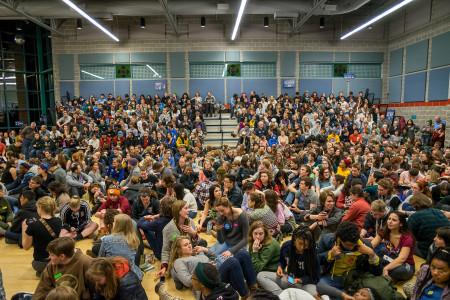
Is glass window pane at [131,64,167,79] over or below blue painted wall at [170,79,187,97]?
over

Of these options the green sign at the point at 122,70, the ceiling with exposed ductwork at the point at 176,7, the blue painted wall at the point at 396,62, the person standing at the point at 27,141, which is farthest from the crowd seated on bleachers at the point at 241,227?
the blue painted wall at the point at 396,62

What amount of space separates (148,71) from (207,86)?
3287 mm

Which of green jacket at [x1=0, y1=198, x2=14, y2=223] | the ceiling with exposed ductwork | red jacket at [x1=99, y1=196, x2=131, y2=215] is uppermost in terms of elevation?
the ceiling with exposed ductwork

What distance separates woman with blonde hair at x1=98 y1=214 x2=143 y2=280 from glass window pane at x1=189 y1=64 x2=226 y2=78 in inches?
592

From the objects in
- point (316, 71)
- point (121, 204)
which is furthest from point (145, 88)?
point (121, 204)

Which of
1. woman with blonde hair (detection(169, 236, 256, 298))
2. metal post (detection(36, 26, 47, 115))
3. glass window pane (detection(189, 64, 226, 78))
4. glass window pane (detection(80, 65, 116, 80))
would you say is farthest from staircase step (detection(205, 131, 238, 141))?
woman with blonde hair (detection(169, 236, 256, 298))

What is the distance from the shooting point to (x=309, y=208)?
564 cm

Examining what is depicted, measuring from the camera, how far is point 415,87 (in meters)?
15.3

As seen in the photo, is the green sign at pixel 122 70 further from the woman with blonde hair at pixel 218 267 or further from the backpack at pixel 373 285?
the backpack at pixel 373 285

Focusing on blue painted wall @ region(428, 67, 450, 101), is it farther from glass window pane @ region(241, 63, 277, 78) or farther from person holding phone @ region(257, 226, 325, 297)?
person holding phone @ region(257, 226, 325, 297)

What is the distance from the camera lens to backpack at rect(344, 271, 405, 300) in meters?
3.00

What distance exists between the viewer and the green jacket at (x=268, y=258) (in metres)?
3.69

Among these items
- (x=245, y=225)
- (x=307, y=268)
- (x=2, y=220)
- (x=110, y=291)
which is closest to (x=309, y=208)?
(x=245, y=225)

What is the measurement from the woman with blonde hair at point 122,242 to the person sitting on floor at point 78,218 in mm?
1514
